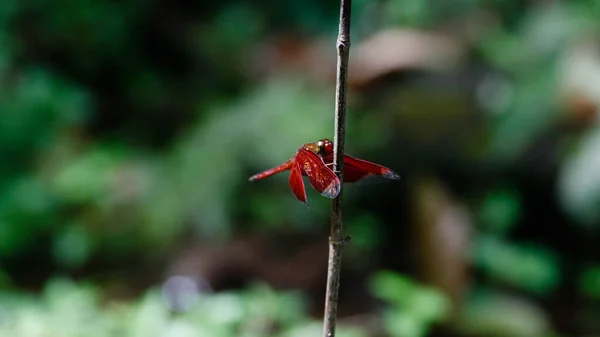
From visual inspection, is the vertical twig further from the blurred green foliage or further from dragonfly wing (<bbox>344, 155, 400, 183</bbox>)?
the blurred green foliage

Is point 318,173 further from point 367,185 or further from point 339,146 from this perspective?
point 367,185

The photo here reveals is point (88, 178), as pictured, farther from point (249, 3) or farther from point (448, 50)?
point (448, 50)

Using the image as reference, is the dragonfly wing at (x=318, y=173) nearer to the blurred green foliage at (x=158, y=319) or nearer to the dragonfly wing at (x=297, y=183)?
the dragonfly wing at (x=297, y=183)

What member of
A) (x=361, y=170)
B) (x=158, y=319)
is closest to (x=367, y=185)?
(x=158, y=319)

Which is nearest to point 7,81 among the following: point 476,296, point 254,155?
point 254,155

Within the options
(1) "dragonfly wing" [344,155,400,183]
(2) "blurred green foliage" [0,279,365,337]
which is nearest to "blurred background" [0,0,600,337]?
(2) "blurred green foliage" [0,279,365,337]

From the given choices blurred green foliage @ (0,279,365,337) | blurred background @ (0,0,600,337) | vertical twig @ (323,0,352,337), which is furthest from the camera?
blurred background @ (0,0,600,337)
